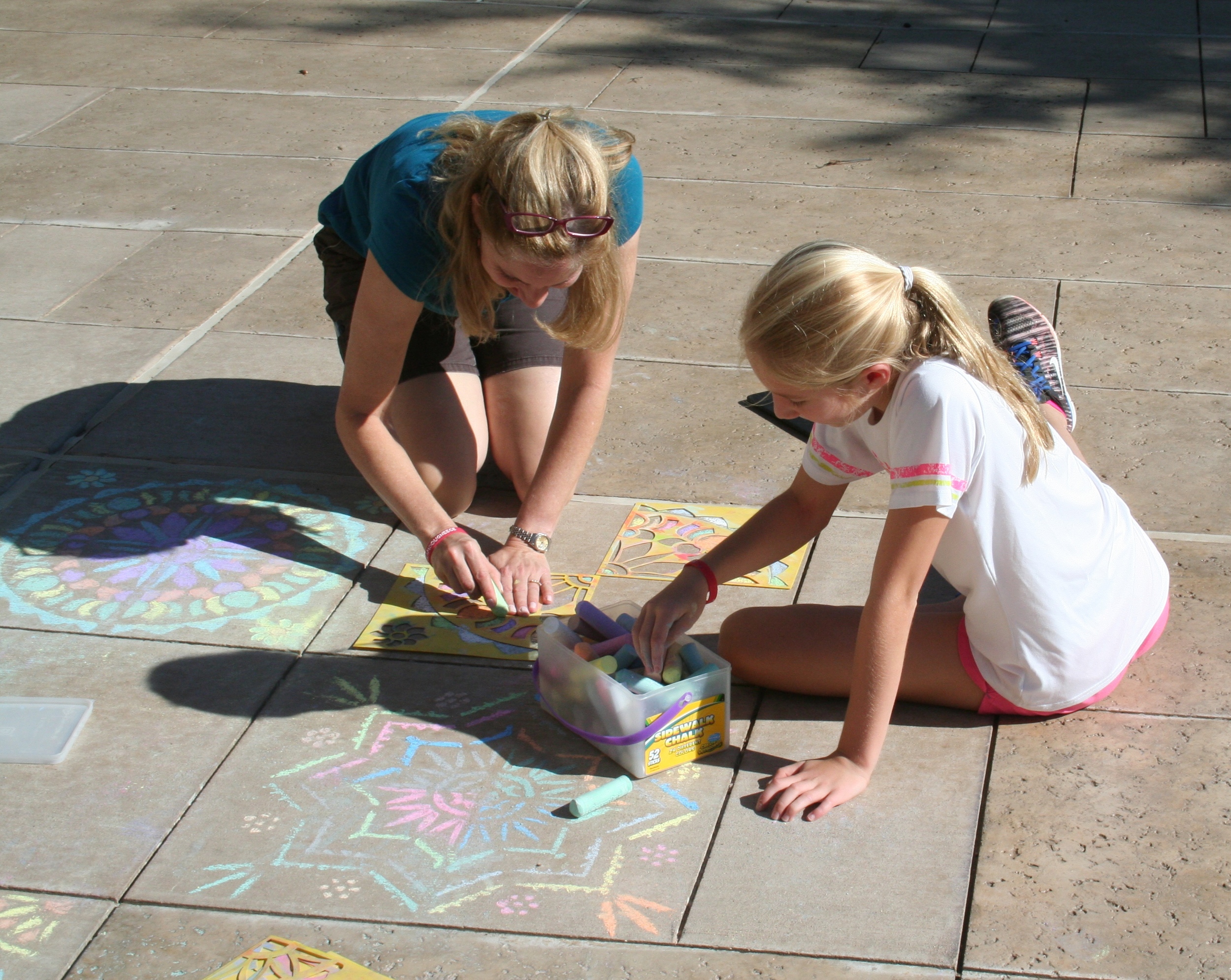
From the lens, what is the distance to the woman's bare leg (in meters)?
3.44

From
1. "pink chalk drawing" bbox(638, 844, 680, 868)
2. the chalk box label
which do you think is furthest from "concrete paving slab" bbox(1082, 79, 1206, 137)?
"pink chalk drawing" bbox(638, 844, 680, 868)

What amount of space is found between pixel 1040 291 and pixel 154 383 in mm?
3053

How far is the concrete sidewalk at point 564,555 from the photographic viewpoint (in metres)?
2.16

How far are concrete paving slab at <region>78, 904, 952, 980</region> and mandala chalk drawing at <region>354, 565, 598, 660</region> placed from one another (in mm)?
840

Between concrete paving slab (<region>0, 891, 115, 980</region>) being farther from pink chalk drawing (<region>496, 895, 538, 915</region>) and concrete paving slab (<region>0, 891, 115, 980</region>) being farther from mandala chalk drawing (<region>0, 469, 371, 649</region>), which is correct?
mandala chalk drawing (<region>0, 469, 371, 649</region>)

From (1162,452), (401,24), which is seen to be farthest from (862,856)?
(401,24)

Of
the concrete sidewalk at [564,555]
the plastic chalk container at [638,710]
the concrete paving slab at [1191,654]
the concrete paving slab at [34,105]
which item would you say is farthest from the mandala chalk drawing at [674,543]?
the concrete paving slab at [34,105]

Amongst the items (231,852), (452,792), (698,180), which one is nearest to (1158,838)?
(452,792)

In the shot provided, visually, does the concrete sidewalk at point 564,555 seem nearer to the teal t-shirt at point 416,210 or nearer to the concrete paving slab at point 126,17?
the teal t-shirt at point 416,210

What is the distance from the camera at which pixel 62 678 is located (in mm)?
2816

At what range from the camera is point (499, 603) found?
2812mm

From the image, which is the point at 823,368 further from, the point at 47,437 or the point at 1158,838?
the point at 47,437

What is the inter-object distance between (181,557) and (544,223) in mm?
1370

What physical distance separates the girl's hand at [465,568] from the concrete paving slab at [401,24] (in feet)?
17.8
